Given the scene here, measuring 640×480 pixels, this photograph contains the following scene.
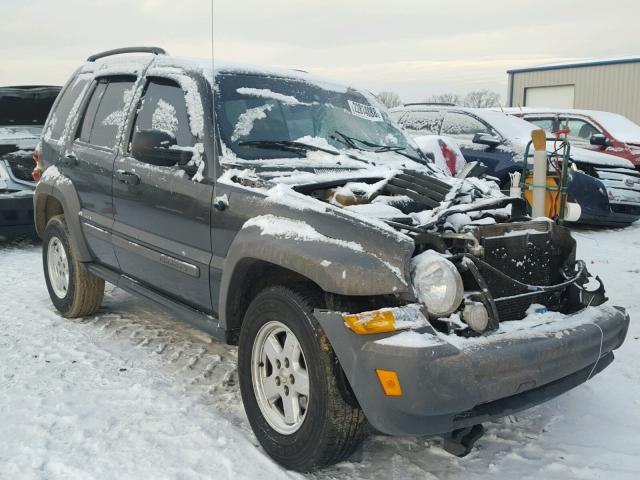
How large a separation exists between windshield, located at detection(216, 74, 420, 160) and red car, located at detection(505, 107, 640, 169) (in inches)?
291

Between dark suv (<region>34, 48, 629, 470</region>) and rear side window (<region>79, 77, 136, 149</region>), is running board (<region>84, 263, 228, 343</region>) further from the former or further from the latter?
rear side window (<region>79, 77, 136, 149</region>)

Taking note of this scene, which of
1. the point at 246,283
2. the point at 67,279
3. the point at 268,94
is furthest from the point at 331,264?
the point at 67,279

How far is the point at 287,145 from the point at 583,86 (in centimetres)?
2579

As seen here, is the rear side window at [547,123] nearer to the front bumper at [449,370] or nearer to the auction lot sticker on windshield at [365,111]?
the auction lot sticker on windshield at [365,111]

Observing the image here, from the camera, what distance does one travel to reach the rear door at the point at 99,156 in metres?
4.51

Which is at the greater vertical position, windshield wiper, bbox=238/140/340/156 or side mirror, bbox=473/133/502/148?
side mirror, bbox=473/133/502/148

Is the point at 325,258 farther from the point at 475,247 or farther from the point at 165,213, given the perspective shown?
the point at 165,213

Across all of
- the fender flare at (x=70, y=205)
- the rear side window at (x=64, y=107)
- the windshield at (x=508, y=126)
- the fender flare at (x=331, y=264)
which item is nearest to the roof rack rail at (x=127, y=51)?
the rear side window at (x=64, y=107)

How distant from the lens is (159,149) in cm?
359

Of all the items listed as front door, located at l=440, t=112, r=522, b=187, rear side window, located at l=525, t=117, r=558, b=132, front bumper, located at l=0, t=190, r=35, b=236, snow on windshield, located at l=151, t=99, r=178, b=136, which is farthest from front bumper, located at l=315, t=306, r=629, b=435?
rear side window, located at l=525, t=117, r=558, b=132

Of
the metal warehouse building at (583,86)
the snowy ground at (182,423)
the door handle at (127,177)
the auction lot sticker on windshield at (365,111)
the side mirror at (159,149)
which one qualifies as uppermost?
the metal warehouse building at (583,86)

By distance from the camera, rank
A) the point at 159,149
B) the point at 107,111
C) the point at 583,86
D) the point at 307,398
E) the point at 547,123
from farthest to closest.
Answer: the point at 583,86
the point at 547,123
the point at 107,111
the point at 159,149
the point at 307,398

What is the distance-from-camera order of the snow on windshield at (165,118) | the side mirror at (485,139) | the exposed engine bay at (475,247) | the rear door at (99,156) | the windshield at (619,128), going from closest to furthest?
the exposed engine bay at (475,247), the snow on windshield at (165,118), the rear door at (99,156), the side mirror at (485,139), the windshield at (619,128)

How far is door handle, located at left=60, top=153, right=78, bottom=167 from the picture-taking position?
16.1 feet
